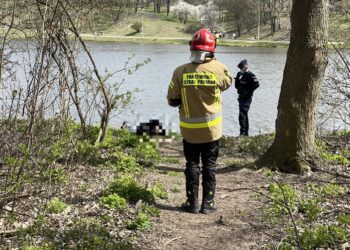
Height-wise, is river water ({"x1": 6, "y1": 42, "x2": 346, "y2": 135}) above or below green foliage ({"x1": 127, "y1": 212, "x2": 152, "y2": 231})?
below

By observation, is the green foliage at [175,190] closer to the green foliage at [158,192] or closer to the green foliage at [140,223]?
the green foliage at [158,192]

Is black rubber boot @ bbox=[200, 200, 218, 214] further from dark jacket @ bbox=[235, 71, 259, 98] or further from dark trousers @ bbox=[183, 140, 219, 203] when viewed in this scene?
dark jacket @ bbox=[235, 71, 259, 98]

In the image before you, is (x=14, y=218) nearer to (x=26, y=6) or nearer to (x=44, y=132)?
(x=44, y=132)

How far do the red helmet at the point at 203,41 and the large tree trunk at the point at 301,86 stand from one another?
255cm

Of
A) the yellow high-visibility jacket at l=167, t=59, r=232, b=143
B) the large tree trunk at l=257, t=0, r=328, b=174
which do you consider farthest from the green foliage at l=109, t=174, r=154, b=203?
the large tree trunk at l=257, t=0, r=328, b=174

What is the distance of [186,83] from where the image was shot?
5695 mm

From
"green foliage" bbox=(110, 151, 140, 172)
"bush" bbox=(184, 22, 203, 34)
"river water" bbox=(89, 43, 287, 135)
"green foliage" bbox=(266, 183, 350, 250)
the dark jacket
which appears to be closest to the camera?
"green foliage" bbox=(266, 183, 350, 250)

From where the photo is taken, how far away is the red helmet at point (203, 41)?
562 cm

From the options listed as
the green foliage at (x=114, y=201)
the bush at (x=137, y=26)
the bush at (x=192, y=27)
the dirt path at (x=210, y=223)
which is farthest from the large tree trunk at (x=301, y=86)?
the bush at (x=192, y=27)

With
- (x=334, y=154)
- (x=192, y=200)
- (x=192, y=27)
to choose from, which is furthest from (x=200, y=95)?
(x=192, y=27)

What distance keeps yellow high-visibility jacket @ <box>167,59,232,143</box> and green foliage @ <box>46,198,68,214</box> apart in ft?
5.39

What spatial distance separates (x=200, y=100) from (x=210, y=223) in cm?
144

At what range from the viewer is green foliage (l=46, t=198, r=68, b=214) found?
530 centimetres

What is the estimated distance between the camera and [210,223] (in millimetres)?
5609
